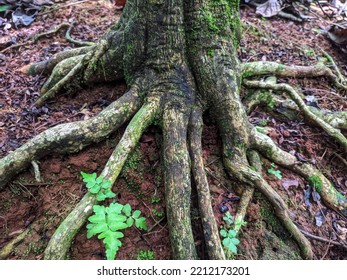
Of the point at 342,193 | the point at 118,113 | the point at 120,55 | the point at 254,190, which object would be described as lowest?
the point at 342,193

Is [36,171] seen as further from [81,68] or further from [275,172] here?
[275,172]

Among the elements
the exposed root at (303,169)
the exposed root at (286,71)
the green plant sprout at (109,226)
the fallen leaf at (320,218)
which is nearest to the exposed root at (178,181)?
the green plant sprout at (109,226)

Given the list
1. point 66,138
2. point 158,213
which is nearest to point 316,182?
point 158,213

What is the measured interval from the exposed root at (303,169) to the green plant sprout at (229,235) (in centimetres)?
91

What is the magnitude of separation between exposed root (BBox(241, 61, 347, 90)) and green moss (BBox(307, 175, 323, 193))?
1.74m

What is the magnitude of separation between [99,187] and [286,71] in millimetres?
3417

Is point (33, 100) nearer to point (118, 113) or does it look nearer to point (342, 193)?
point (118, 113)

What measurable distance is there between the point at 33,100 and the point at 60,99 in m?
0.42

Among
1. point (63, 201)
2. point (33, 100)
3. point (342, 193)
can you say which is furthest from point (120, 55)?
point (342, 193)

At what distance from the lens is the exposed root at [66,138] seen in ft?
9.27

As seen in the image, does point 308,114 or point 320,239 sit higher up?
point 308,114

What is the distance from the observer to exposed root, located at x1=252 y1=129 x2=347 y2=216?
321 centimetres

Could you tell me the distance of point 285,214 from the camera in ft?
9.46

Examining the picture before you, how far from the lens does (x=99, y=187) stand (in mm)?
2566
